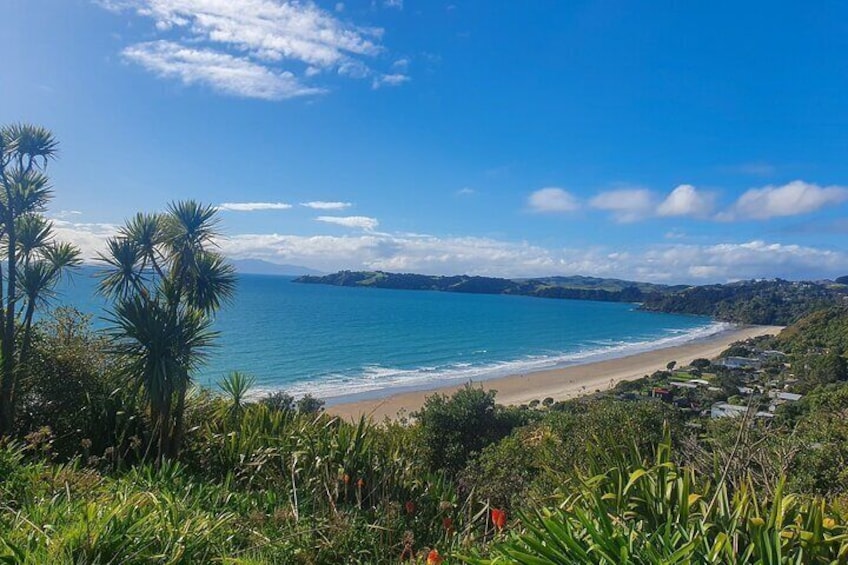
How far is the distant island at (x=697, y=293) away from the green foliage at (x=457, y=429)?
3869 inches

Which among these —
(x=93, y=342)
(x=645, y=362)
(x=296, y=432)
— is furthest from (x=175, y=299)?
(x=645, y=362)

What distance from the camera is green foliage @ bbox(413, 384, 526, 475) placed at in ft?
39.3

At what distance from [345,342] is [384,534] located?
158ft

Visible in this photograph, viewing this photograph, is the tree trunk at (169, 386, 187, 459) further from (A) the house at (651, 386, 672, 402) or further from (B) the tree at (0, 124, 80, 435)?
(A) the house at (651, 386, 672, 402)

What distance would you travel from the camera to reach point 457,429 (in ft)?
40.7

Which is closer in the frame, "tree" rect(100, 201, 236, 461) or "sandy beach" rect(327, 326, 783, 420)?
"tree" rect(100, 201, 236, 461)

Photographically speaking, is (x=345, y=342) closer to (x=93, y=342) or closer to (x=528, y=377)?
(x=528, y=377)

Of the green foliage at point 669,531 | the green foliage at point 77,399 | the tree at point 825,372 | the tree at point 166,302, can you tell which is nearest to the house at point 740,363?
the tree at point 825,372

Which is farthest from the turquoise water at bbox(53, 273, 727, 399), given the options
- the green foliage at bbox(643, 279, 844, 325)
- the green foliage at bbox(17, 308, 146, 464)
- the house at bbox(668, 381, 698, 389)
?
the green foliage at bbox(643, 279, 844, 325)

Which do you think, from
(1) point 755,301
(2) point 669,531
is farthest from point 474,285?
(2) point 669,531

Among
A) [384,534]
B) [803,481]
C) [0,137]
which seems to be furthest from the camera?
[0,137]

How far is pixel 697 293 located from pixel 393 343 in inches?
4407

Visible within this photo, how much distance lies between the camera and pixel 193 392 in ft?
35.9

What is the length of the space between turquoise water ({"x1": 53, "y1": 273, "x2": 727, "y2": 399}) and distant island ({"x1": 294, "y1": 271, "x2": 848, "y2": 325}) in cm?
2010
